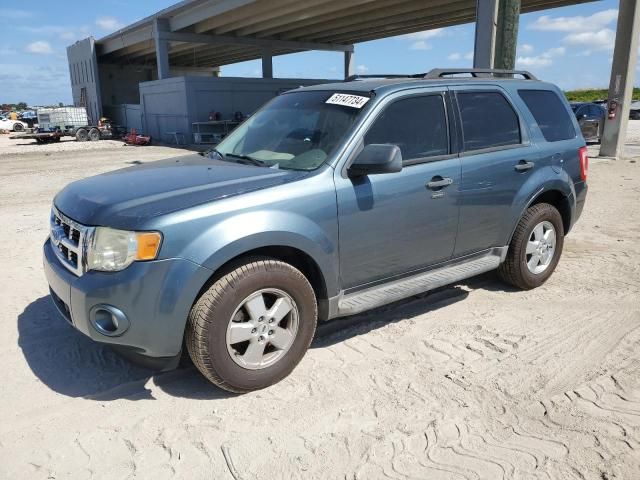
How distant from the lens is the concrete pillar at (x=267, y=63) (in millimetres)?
34562

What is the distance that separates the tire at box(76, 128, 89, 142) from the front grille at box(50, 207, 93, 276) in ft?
93.7

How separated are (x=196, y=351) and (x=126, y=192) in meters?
1.07

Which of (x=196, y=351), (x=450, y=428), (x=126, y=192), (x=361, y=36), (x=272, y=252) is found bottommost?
(x=450, y=428)

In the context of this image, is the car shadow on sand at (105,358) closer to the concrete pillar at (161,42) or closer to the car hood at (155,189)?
the car hood at (155,189)

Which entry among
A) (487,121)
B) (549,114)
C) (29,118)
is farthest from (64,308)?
(29,118)

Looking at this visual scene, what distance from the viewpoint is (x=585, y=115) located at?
776 inches

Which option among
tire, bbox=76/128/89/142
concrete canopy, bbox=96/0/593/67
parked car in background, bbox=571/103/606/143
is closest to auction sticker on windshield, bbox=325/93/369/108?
parked car in background, bbox=571/103/606/143

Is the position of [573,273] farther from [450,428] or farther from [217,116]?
[217,116]

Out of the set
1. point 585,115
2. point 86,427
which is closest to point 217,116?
point 585,115

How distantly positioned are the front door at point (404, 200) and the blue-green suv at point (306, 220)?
11 mm

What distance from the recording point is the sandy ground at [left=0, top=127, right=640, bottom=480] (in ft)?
8.75

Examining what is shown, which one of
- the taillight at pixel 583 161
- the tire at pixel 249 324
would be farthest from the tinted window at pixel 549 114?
the tire at pixel 249 324

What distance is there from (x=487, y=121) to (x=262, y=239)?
7.87ft

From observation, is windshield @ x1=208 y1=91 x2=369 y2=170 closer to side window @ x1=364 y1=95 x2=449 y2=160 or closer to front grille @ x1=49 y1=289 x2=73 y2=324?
side window @ x1=364 y1=95 x2=449 y2=160
